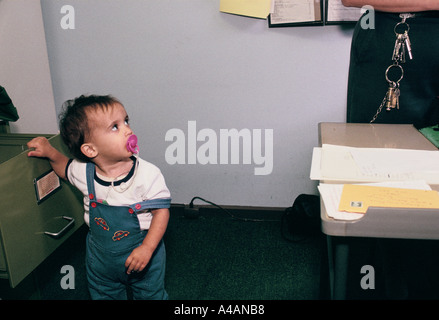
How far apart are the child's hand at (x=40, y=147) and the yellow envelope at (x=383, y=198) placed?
2.78 ft

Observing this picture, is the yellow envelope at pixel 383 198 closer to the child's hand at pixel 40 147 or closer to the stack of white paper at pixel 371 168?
the stack of white paper at pixel 371 168

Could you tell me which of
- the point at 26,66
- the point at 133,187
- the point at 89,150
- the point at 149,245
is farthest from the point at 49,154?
the point at 26,66

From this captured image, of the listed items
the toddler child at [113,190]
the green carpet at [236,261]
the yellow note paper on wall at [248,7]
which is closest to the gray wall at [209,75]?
the yellow note paper on wall at [248,7]

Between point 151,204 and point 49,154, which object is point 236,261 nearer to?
point 151,204

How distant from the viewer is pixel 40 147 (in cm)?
118

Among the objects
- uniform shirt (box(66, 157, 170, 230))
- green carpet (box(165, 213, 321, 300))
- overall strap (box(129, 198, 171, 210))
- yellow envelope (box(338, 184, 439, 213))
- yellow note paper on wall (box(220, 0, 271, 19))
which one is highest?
yellow note paper on wall (box(220, 0, 271, 19))

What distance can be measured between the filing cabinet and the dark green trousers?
3.34ft

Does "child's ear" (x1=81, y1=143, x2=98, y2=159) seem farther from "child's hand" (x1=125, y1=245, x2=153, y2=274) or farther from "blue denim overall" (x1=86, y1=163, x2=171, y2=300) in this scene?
"child's hand" (x1=125, y1=245, x2=153, y2=274)

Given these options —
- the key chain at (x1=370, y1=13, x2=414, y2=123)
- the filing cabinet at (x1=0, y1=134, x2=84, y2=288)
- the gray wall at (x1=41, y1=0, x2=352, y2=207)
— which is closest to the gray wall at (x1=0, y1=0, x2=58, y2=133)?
the gray wall at (x1=41, y1=0, x2=352, y2=207)

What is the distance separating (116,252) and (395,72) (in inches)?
40.8

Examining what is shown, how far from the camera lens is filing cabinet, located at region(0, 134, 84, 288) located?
1077mm

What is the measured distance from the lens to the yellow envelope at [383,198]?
0.76 m

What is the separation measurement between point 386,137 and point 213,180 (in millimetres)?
1026

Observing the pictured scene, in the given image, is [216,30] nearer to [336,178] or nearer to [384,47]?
[384,47]
